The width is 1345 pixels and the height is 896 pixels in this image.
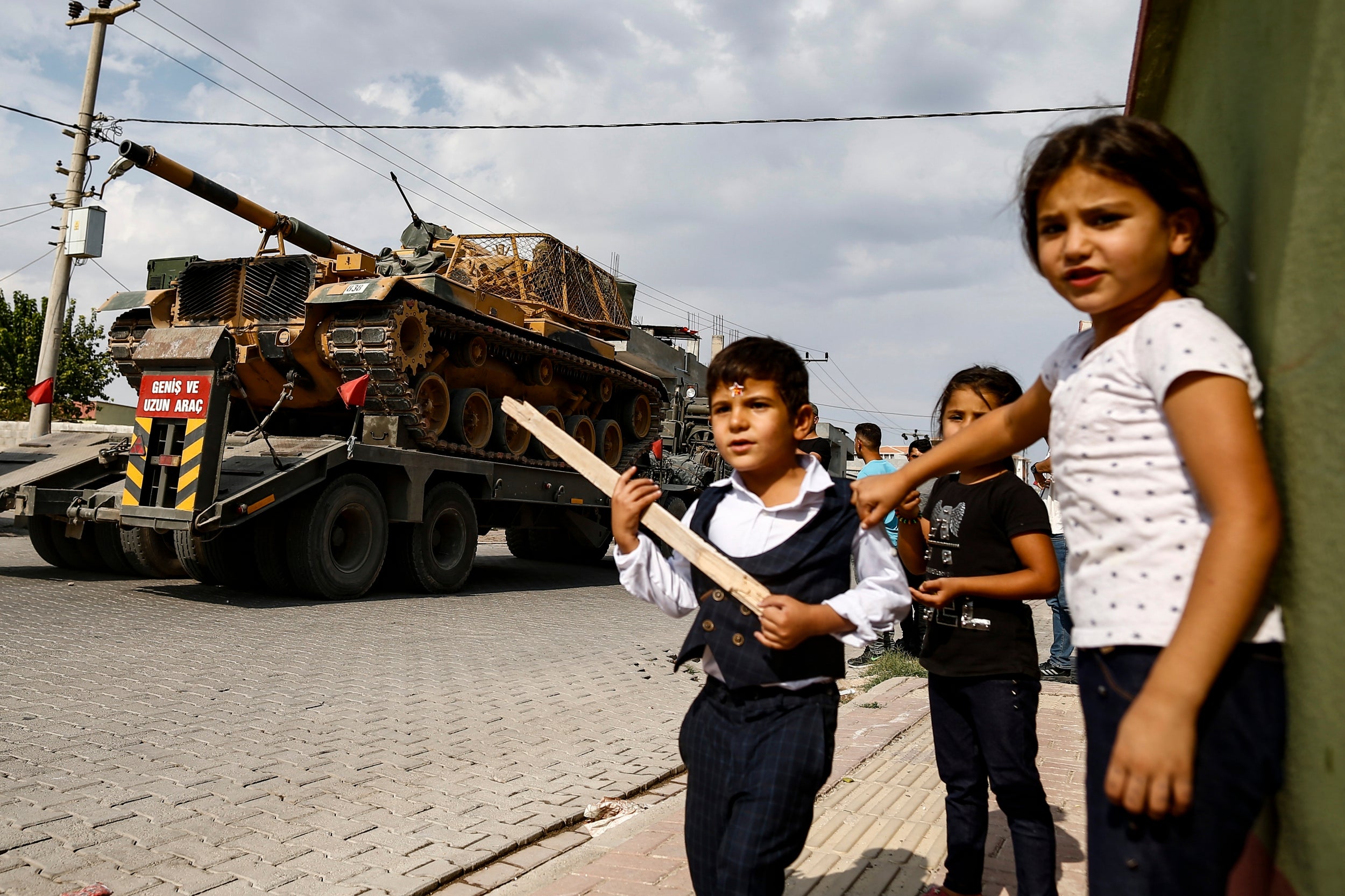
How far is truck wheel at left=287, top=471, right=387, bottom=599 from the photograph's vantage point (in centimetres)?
905

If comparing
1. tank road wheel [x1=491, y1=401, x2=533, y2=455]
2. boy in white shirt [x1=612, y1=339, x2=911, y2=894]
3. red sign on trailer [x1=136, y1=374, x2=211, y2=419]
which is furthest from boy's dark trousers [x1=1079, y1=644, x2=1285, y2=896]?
tank road wheel [x1=491, y1=401, x2=533, y2=455]

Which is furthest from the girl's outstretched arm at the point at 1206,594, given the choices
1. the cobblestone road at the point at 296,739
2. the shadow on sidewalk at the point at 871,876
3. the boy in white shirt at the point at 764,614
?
the cobblestone road at the point at 296,739

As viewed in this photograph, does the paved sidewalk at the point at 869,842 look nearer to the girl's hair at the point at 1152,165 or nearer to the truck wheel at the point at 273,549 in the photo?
the girl's hair at the point at 1152,165

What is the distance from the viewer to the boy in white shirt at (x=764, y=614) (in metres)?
2.04

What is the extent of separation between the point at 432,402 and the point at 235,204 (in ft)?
10.5

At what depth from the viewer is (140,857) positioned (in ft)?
10.3

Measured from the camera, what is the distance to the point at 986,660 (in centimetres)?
283

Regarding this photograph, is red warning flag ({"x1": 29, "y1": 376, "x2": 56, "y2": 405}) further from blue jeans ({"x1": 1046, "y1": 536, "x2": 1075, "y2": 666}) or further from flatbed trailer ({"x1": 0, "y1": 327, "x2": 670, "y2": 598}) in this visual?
blue jeans ({"x1": 1046, "y1": 536, "x2": 1075, "y2": 666})

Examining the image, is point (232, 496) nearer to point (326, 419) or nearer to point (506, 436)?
point (326, 419)

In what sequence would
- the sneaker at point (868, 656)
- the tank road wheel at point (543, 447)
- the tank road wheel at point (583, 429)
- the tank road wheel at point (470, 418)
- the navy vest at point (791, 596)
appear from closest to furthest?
the navy vest at point (791, 596), the sneaker at point (868, 656), the tank road wheel at point (470, 418), the tank road wheel at point (543, 447), the tank road wheel at point (583, 429)

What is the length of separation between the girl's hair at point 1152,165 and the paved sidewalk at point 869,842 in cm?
192

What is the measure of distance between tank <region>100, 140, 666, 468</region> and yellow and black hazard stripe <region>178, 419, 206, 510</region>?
3.27ft

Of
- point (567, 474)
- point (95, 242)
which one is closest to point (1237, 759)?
point (567, 474)

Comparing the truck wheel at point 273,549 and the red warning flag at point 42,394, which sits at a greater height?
the red warning flag at point 42,394
